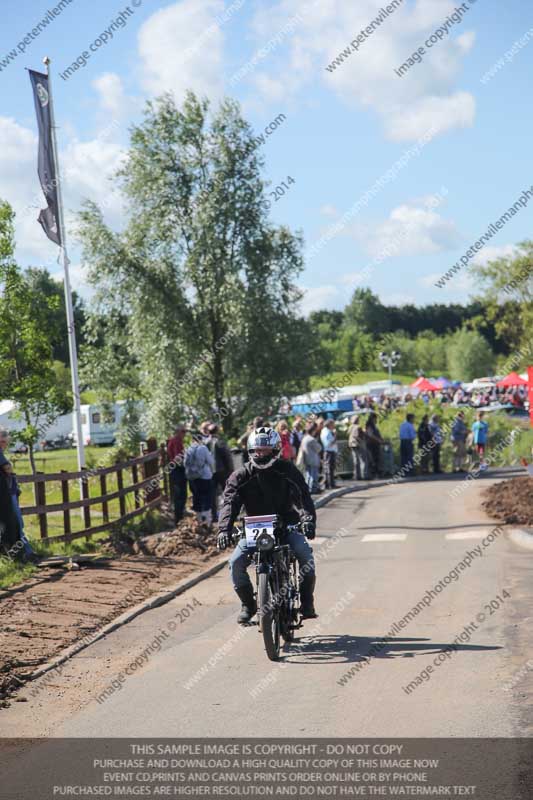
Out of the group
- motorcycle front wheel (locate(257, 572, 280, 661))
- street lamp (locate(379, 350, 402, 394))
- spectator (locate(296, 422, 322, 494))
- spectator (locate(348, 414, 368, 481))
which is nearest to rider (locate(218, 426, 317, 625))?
motorcycle front wheel (locate(257, 572, 280, 661))

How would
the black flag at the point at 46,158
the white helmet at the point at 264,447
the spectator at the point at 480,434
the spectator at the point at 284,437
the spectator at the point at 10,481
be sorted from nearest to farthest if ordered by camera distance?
the white helmet at the point at 264,447 < the spectator at the point at 10,481 < the black flag at the point at 46,158 < the spectator at the point at 284,437 < the spectator at the point at 480,434

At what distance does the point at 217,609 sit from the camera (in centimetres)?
1091

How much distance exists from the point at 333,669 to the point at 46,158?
15331mm

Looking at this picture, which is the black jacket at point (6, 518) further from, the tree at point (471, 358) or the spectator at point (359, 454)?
the tree at point (471, 358)

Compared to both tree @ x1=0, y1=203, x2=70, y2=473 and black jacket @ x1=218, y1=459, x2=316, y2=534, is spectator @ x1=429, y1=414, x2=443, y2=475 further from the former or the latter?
black jacket @ x1=218, y1=459, x2=316, y2=534

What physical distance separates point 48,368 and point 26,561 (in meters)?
4.28

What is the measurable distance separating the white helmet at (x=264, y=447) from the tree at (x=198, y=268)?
87.5ft

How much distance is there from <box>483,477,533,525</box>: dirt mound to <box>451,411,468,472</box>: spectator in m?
9.67

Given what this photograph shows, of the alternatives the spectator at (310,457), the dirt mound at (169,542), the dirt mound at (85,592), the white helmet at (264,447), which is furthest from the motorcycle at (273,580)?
the spectator at (310,457)

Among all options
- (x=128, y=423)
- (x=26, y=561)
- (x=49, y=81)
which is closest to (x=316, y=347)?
(x=128, y=423)

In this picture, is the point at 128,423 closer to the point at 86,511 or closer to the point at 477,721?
the point at 86,511

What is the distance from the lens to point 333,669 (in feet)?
25.1

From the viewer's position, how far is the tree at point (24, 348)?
53.0 feet

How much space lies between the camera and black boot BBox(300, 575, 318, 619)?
872cm
